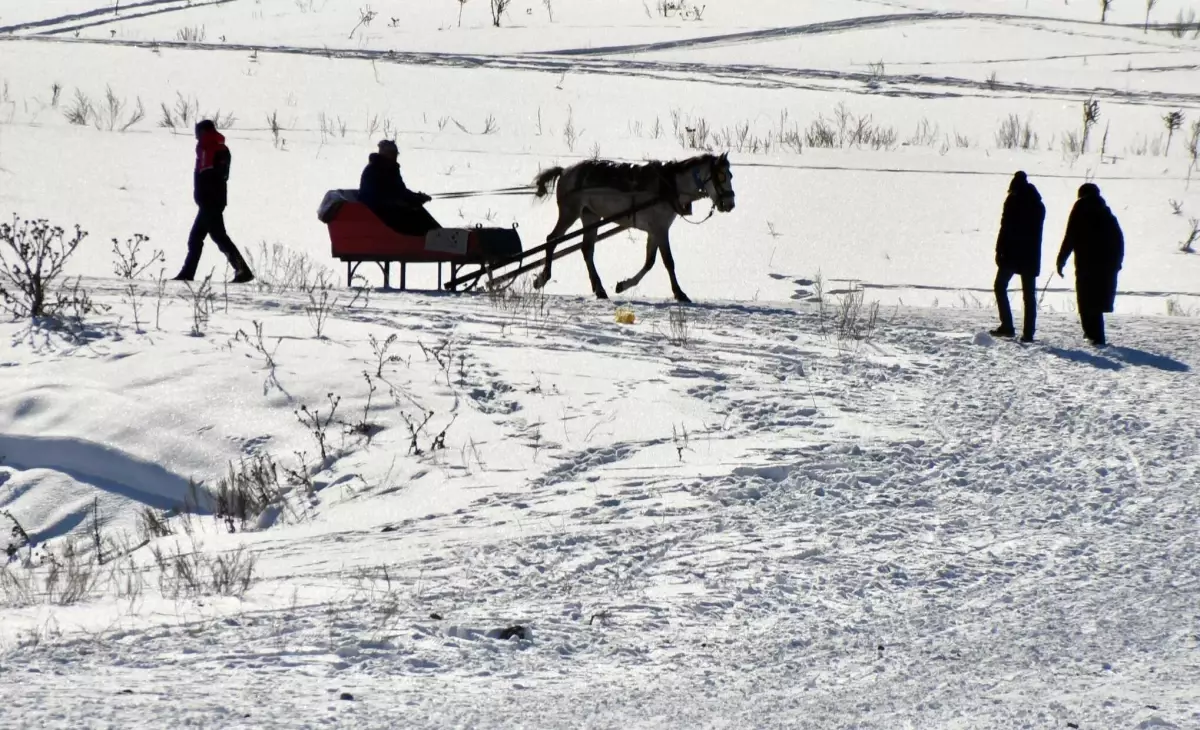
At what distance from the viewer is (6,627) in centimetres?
545

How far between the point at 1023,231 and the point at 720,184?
2.82 meters

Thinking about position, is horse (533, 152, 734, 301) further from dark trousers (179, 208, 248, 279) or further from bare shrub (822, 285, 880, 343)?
dark trousers (179, 208, 248, 279)

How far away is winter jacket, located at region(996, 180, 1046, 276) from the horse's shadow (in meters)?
0.81

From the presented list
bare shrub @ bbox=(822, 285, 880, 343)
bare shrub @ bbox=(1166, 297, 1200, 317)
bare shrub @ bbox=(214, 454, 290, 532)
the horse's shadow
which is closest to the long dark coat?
the horse's shadow

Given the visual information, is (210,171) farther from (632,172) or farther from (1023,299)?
(1023,299)

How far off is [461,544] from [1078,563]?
2.76 meters

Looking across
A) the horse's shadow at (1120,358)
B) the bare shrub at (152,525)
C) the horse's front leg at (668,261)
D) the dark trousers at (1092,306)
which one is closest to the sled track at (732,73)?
the horse's front leg at (668,261)

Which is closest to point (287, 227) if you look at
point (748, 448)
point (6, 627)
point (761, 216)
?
point (761, 216)

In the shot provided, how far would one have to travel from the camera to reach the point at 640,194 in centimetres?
1423

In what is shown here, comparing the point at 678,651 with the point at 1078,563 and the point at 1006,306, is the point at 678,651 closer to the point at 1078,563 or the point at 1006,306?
the point at 1078,563

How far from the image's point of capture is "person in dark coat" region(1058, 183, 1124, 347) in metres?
12.2

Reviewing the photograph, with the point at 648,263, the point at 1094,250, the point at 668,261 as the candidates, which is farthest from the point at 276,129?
the point at 1094,250

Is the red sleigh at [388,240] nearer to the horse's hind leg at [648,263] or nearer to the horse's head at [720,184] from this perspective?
the horse's hind leg at [648,263]

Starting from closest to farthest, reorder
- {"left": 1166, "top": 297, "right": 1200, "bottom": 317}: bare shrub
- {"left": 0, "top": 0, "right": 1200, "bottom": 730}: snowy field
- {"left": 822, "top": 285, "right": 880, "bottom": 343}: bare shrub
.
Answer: {"left": 0, "top": 0, "right": 1200, "bottom": 730}: snowy field
{"left": 822, "top": 285, "right": 880, "bottom": 343}: bare shrub
{"left": 1166, "top": 297, "right": 1200, "bottom": 317}: bare shrub
